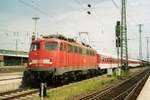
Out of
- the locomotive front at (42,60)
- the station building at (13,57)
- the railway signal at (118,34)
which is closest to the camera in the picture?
the locomotive front at (42,60)

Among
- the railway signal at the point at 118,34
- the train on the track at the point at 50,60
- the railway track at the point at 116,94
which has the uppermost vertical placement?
the railway signal at the point at 118,34

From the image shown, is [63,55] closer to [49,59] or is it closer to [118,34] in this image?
[49,59]

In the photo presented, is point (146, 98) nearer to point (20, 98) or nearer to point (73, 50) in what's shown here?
point (20, 98)

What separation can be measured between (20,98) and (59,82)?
8902 millimetres

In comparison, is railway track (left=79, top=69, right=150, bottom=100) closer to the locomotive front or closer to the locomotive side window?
the locomotive front

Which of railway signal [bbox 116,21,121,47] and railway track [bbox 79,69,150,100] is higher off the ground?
railway signal [bbox 116,21,121,47]

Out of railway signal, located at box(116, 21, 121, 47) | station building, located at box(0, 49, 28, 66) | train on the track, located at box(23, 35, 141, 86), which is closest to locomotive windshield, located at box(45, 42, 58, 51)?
train on the track, located at box(23, 35, 141, 86)

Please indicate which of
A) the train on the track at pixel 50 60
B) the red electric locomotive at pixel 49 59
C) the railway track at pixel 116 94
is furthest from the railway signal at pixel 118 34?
the red electric locomotive at pixel 49 59

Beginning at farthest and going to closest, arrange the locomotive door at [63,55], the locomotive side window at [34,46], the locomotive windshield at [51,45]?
1. the locomotive door at [63,55]
2. the locomotive side window at [34,46]
3. the locomotive windshield at [51,45]

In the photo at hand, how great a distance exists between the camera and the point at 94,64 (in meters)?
42.8

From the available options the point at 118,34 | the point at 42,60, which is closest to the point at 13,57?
the point at 118,34

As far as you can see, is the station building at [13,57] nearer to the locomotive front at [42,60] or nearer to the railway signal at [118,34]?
the railway signal at [118,34]

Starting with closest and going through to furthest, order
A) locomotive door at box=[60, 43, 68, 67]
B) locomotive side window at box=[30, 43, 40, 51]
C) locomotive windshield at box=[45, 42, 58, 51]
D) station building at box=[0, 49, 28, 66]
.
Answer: locomotive windshield at box=[45, 42, 58, 51] → locomotive side window at box=[30, 43, 40, 51] → locomotive door at box=[60, 43, 68, 67] → station building at box=[0, 49, 28, 66]

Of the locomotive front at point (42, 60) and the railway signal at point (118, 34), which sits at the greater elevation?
the railway signal at point (118, 34)
